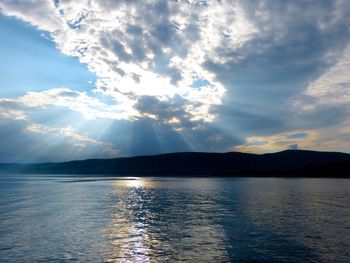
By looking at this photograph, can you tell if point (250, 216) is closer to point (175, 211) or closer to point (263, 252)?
point (175, 211)

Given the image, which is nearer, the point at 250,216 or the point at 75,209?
the point at 250,216

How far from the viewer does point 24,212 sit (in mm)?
49781

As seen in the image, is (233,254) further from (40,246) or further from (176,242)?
(40,246)

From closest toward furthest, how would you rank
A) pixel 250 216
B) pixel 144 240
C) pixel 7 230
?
pixel 144 240, pixel 7 230, pixel 250 216

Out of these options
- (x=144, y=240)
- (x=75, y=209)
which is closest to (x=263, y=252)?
(x=144, y=240)

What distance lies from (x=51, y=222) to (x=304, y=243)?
2752 cm

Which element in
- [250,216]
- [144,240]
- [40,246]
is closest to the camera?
[40,246]

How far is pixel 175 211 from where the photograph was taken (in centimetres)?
5075

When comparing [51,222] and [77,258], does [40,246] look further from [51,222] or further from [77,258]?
[51,222]

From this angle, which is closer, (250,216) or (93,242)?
(93,242)

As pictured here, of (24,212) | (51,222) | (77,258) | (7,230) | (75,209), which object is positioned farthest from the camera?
(75,209)

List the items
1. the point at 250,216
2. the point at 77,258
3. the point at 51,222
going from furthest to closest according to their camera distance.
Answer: the point at 250,216, the point at 51,222, the point at 77,258

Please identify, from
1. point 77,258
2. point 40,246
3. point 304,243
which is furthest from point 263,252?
point 40,246

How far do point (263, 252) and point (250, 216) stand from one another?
59.9 ft
